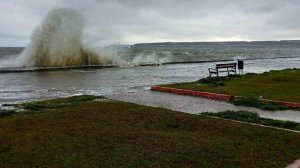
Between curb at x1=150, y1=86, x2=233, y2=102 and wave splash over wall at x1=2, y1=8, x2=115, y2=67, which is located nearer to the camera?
curb at x1=150, y1=86, x2=233, y2=102

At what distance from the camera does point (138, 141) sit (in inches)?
304

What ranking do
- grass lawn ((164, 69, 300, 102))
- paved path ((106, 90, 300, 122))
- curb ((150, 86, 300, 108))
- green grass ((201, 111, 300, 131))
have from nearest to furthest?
green grass ((201, 111, 300, 131)) → paved path ((106, 90, 300, 122)) → curb ((150, 86, 300, 108)) → grass lawn ((164, 69, 300, 102))

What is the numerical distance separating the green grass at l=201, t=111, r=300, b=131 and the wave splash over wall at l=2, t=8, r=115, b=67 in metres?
31.5

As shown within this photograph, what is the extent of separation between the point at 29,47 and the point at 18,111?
32306mm

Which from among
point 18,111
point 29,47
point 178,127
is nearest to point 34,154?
point 178,127

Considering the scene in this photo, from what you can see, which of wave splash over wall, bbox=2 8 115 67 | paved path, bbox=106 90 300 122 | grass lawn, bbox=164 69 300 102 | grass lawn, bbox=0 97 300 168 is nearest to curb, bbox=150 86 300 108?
paved path, bbox=106 90 300 122

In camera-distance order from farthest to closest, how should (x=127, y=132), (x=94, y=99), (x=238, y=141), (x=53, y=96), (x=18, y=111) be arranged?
(x=53, y=96), (x=94, y=99), (x=18, y=111), (x=127, y=132), (x=238, y=141)

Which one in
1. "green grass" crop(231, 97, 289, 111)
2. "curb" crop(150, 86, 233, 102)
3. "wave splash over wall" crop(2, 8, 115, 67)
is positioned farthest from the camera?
"wave splash over wall" crop(2, 8, 115, 67)

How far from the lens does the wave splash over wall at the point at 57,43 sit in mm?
41375

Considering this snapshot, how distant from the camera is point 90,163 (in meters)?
6.45

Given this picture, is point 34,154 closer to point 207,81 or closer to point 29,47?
point 207,81

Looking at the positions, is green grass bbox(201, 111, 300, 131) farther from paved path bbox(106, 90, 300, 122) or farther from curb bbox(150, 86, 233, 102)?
curb bbox(150, 86, 233, 102)

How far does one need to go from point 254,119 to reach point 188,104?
10.4 feet

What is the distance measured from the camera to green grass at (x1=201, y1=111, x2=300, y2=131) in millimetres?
9534
